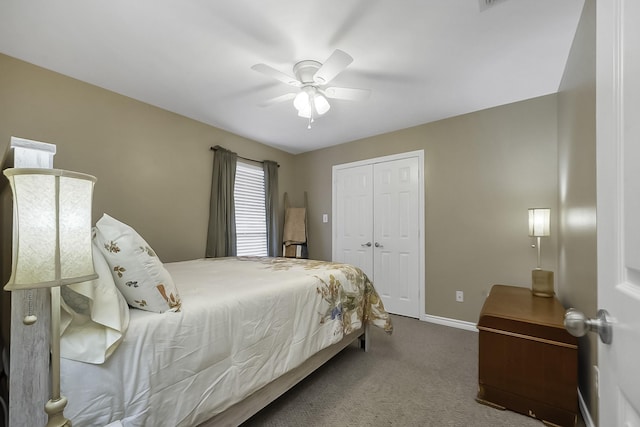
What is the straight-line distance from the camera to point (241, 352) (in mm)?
1358

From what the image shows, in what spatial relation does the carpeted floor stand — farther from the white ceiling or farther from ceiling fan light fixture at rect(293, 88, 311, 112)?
the white ceiling

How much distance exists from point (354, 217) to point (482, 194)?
5.53ft

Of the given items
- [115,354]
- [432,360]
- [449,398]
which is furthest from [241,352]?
[432,360]

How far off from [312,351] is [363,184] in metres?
2.64

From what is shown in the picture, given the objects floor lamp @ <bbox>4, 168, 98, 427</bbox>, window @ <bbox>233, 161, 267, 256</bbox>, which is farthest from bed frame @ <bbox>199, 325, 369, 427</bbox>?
window @ <bbox>233, 161, 267, 256</bbox>

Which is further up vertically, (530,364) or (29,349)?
(29,349)

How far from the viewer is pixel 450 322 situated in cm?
317

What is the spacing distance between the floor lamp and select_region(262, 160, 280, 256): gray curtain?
3.37m

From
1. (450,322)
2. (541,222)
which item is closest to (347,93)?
(541,222)

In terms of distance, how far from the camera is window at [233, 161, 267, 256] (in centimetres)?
385

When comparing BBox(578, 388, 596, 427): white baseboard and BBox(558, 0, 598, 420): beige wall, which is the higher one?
BBox(558, 0, 598, 420): beige wall

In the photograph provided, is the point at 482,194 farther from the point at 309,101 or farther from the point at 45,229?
the point at 45,229

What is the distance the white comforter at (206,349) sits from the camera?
0.92 metres

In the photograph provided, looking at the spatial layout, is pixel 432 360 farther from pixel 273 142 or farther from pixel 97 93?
pixel 97 93
